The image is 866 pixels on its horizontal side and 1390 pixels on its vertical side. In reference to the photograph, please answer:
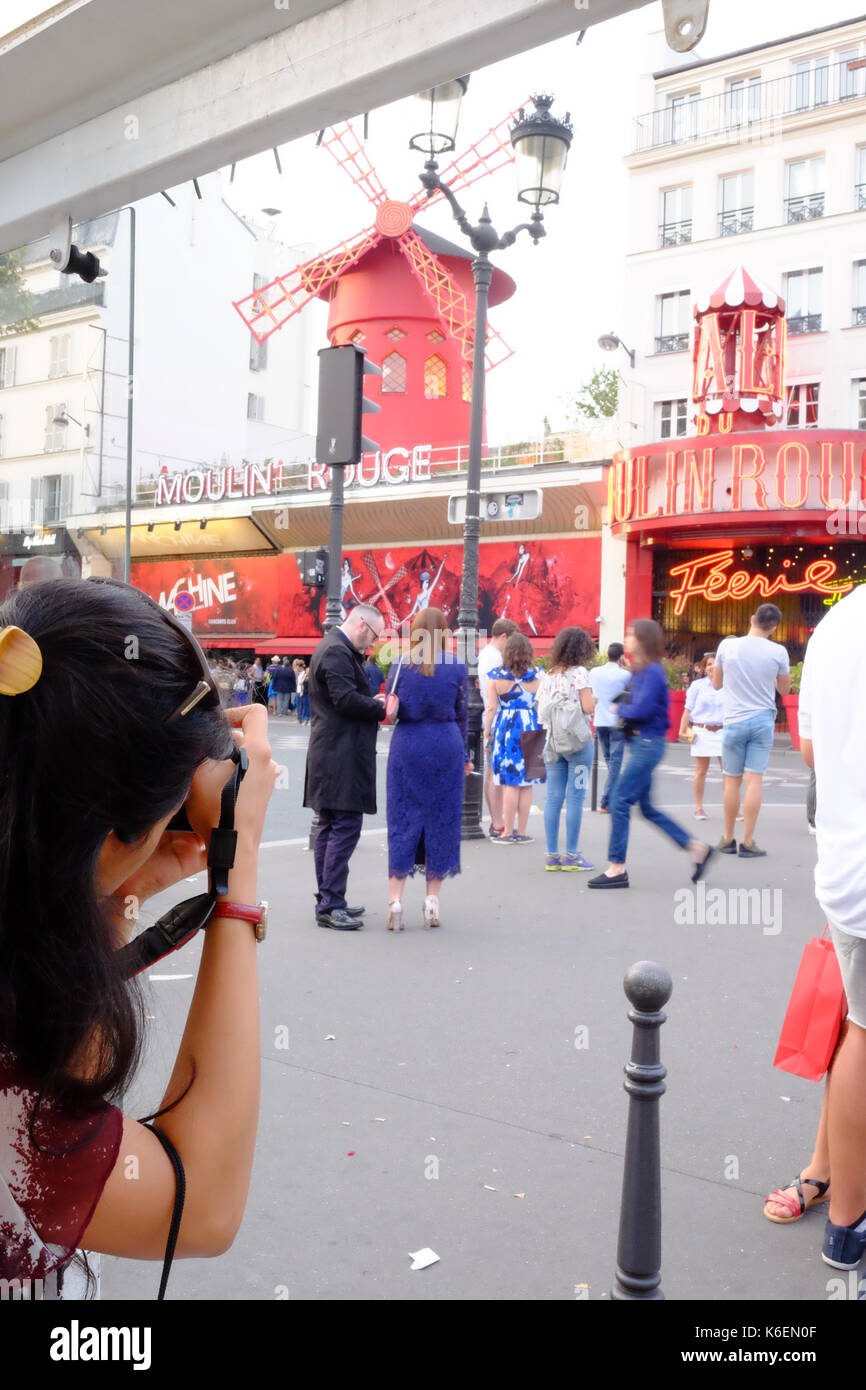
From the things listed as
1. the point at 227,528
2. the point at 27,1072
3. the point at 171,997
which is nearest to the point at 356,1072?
the point at 171,997

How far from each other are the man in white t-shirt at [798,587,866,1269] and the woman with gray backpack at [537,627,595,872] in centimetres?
503

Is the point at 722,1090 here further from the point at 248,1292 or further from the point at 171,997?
the point at 171,997

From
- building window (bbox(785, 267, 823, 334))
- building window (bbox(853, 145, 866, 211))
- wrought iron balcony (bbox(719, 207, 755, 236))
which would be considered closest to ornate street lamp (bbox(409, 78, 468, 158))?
building window (bbox(785, 267, 823, 334))

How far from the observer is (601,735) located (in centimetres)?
1004

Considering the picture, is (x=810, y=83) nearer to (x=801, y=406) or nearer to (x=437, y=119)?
(x=801, y=406)

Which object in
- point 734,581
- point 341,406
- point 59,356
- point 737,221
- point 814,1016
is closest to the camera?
point 814,1016

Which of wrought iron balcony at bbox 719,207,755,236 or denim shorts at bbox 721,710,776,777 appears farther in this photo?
wrought iron balcony at bbox 719,207,755,236

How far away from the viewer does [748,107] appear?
24.1m

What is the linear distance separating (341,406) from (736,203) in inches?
776

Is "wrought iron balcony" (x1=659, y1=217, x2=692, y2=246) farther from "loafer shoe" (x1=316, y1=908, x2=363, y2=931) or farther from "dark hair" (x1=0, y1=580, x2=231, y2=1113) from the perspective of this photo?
"dark hair" (x1=0, y1=580, x2=231, y2=1113)

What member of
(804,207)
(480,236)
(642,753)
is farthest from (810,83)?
(642,753)

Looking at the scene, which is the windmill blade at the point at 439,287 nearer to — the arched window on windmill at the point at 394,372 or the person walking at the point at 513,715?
the arched window on windmill at the point at 394,372

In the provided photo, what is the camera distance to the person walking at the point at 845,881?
8.59 ft

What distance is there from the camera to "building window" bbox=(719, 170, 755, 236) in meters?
23.9
